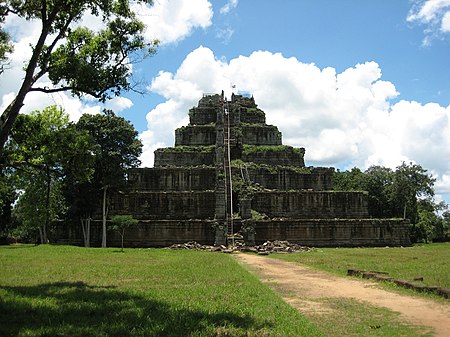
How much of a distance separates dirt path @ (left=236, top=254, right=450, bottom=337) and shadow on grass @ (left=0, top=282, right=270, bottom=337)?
2.60 meters

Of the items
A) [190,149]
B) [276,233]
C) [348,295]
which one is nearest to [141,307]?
[348,295]

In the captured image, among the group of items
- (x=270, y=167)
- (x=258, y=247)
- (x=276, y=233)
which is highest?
(x=270, y=167)

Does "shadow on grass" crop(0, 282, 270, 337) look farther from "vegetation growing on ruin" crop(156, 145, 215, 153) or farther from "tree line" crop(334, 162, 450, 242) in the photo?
"tree line" crop(334, 162, 450, 242)

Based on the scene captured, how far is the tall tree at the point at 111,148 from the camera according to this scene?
110 ft

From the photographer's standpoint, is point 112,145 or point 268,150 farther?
point 268,150

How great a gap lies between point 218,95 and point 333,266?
3286cm

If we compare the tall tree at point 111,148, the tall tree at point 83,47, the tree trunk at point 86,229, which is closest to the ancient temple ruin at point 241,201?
the tree trunk at point 86,229

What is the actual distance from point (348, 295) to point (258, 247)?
19009 millimetres

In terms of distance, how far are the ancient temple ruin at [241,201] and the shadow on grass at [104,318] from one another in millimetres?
22683

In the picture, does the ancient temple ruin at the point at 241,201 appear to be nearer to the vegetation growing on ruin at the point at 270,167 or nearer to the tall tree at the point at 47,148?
the vegetation growing on ruin at the point at 270,167

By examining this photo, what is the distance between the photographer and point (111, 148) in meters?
34.0

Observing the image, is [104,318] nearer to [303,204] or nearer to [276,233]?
[276,233]

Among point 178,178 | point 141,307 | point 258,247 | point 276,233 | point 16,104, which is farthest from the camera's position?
point 178,178

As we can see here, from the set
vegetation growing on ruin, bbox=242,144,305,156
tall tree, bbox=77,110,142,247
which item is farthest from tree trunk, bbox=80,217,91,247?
vegetation growing on ruin, bbox=242,144,305,156
